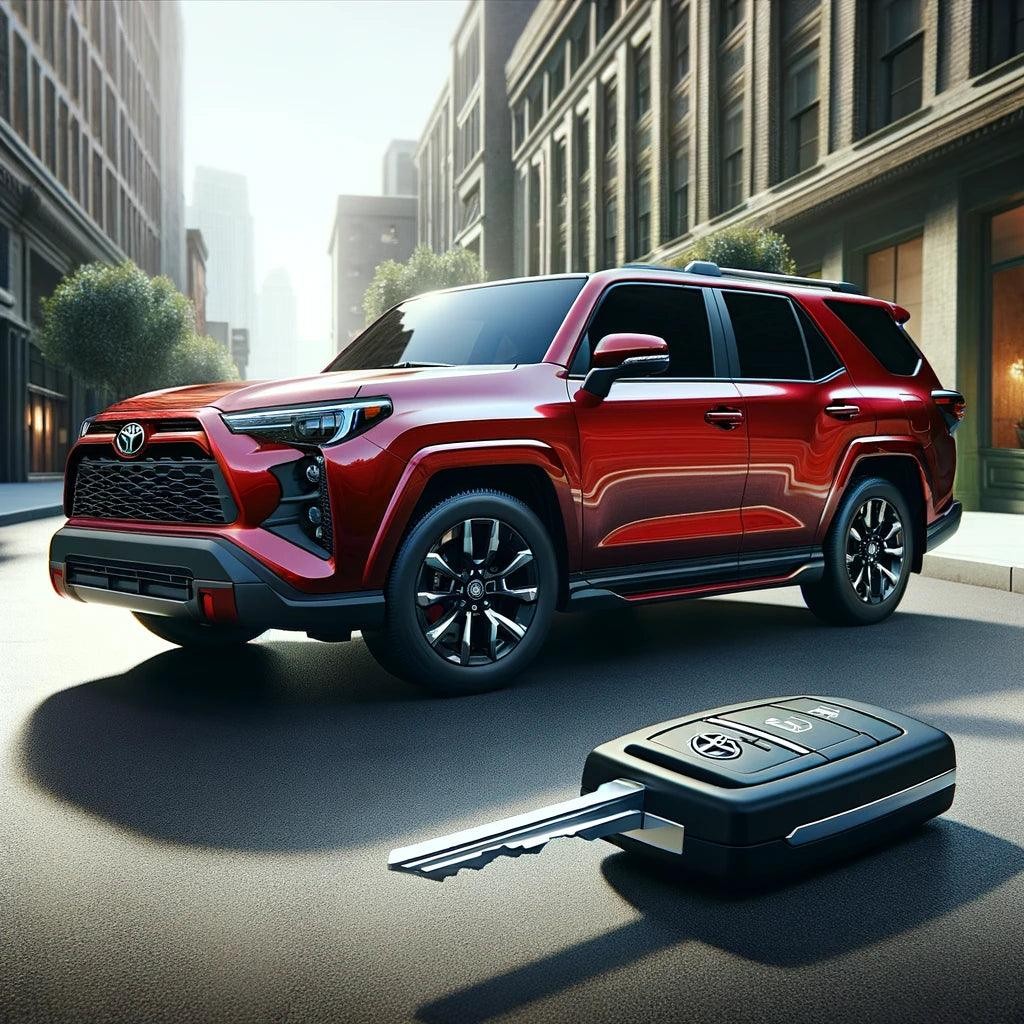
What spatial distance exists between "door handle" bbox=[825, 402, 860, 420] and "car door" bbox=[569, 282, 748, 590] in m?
0.80

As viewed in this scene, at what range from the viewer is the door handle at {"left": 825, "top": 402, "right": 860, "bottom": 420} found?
21.8ft

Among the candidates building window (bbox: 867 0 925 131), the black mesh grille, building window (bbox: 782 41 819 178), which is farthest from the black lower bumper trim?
building window (bbox: 782 41 819 178)

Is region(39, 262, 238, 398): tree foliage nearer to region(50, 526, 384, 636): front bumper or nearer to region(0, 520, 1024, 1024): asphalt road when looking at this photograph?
region(0, 520, 1024, 1024): asphalt road

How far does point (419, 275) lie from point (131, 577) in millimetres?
43115

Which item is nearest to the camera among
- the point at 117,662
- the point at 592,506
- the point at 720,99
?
the point at 592,506

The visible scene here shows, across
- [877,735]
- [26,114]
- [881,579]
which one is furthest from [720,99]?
[877,735]

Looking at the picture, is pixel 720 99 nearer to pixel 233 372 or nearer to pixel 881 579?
pixel 881 579

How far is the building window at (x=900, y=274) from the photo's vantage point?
19.4 meters

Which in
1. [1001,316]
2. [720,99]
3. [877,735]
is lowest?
[877,735]

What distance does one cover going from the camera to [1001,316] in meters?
17.7

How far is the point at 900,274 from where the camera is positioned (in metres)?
19.8

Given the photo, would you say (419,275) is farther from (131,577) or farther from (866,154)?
(131,577)

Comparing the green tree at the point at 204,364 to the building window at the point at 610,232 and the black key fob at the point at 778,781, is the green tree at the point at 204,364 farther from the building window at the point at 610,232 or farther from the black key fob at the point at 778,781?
the black key fob at the point at 778,781

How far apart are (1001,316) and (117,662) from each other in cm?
1553
